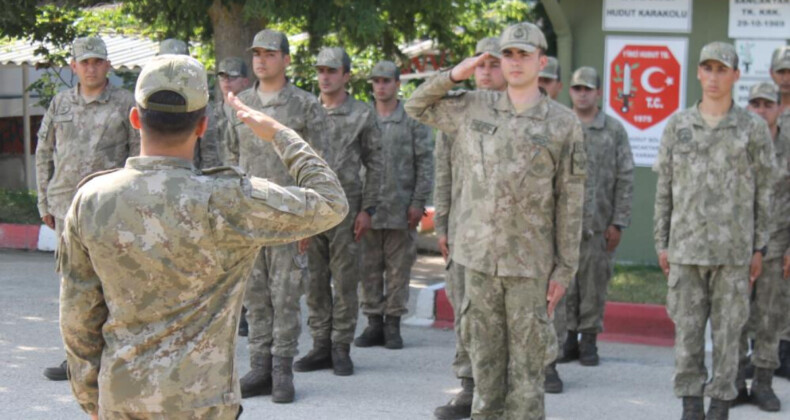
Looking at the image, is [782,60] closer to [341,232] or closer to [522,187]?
[522,187]

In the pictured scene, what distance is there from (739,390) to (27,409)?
4.14 meters

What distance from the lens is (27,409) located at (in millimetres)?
6043

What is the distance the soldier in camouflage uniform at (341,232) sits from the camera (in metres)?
7.37

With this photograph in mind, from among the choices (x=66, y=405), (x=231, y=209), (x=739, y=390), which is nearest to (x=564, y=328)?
(x=739, y=390)

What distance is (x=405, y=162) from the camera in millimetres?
8422

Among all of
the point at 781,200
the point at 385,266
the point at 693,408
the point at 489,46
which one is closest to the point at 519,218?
the point at 693,408

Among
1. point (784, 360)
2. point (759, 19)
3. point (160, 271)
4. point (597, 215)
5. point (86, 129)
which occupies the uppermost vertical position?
point (759, 19)

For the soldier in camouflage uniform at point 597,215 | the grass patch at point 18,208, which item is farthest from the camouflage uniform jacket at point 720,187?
the grass patch at point 18,208

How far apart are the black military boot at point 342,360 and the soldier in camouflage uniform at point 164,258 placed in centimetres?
391

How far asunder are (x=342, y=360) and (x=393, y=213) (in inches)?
57.7

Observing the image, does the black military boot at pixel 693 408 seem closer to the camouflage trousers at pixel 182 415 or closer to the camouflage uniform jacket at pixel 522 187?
the camouflage uniform jacket at pixel 522 187

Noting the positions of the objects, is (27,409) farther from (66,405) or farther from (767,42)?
(767,42)

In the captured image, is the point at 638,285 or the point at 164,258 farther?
the point at 638,285

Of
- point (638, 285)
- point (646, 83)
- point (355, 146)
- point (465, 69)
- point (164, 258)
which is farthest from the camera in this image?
point (646, 83)
